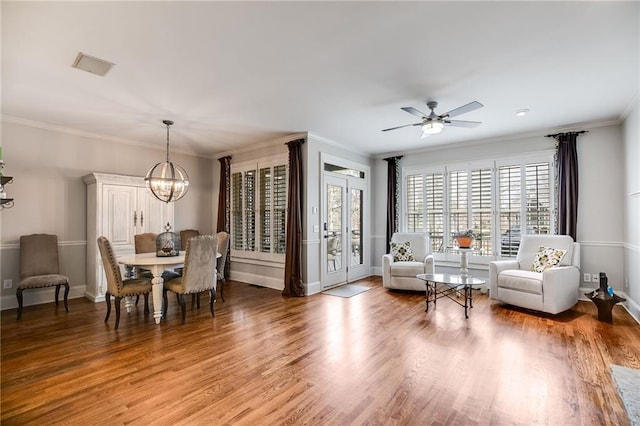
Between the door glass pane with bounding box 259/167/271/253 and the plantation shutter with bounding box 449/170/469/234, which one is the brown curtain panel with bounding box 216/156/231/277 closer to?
the door glass pane with bounding box 259/167/271/253

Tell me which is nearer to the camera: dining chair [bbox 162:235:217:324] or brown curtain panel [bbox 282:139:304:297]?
dining chair [bbox 162:235:217:324]

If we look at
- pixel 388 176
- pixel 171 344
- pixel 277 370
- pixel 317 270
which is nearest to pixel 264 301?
pixel 317 270

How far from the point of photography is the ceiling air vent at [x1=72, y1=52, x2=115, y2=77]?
2.86 metres

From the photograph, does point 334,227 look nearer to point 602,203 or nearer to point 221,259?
point 221,259

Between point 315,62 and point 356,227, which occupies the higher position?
point 315,62

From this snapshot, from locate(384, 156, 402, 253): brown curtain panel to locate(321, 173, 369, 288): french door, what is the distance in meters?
0.49

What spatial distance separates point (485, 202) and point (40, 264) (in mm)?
7237

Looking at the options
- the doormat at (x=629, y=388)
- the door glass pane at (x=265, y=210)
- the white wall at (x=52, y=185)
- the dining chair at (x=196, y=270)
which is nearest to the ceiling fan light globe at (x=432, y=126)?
the doormat at (x=629, y=388)

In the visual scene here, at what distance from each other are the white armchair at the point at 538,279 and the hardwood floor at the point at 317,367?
198mm

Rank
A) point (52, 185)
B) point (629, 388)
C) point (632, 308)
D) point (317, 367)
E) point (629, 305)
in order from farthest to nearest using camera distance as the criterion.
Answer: point (52, 185) < point (629, 305) < point (632, 308) < point (317, 367) < point (629, 388)

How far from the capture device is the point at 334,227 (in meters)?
→ 6.05

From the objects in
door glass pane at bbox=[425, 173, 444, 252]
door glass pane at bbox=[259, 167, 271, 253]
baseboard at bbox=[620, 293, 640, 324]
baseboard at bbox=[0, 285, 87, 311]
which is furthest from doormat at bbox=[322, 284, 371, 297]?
baseboard at bbox=[0, 285, 87, 311]

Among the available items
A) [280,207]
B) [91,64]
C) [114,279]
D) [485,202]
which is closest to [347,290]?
[280,207]

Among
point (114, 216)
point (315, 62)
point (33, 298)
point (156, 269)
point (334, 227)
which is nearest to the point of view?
point (315, 62)
